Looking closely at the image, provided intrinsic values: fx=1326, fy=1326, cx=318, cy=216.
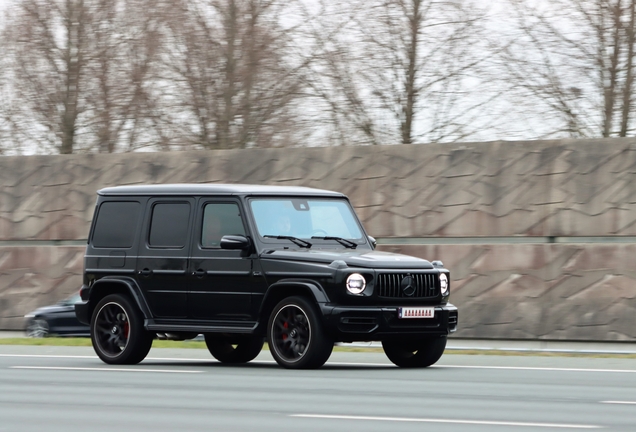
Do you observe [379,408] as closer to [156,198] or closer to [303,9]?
[156,198]

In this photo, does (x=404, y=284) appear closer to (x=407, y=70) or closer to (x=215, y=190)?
(x=215, y=190)

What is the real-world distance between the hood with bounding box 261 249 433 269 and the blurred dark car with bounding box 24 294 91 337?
1062 cm

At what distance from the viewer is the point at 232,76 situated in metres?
26.4

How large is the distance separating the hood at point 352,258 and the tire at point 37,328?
1089 cm

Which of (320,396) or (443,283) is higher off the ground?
(443,283)

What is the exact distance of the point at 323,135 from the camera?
2569 centimetres

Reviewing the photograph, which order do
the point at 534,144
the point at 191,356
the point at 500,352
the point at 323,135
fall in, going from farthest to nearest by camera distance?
1. the point at 323,135
2. the point at 534,144
3. the point at 500,352
4. the point at 191,356

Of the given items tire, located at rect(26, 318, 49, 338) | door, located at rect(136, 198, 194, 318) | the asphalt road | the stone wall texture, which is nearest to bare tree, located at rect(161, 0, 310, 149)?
the stone wall texture

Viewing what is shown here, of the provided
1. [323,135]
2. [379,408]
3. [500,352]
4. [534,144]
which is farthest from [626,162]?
[379,408]

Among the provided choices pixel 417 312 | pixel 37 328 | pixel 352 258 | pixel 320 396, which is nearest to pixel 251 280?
pixel 352 258

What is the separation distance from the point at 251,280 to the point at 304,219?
3.26 ft

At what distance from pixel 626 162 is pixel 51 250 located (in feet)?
34.7

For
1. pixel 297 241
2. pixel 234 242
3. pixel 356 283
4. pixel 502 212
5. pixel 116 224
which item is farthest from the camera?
pixel 502 212

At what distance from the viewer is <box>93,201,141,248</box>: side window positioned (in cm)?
1447
